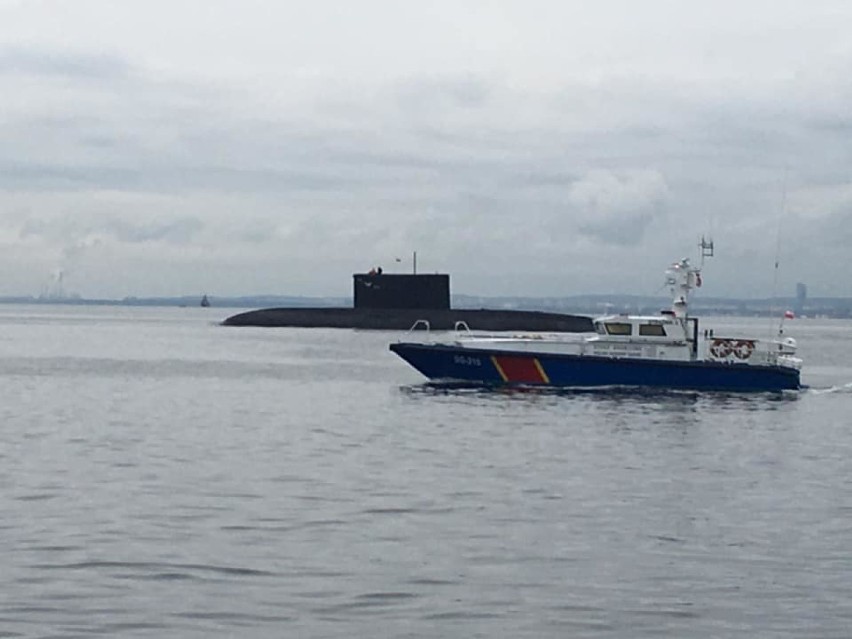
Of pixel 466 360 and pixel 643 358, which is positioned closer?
pixel 643 358

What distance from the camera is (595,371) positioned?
139 feet

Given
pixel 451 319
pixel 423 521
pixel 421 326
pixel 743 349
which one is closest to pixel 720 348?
pixel 743 349

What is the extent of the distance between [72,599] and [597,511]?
806 centimetres

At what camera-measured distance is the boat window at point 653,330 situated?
42719 mm

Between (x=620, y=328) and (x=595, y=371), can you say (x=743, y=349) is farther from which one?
(x=595, y=371)

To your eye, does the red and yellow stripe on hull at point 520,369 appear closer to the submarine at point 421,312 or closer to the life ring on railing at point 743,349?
the life ring on railing at point 743,349

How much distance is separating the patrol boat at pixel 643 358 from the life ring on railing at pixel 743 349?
29 millimetres

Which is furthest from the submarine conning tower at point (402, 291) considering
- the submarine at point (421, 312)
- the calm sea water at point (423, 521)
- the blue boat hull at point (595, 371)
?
the calm sea water at point (423, 521)

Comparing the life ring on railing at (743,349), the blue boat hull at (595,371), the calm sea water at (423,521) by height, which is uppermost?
the life ring on railing at (743,349)

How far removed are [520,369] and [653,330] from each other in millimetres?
4011

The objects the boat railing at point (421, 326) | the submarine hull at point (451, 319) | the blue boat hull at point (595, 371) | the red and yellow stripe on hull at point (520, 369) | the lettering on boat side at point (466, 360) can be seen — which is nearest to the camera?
the blue boat hull at point (595, 371)

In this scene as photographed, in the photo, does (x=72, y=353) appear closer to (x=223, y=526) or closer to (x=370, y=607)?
(x=223, y=526)

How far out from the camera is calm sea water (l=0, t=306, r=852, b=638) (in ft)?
45.6

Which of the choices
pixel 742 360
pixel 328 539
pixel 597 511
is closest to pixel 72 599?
pixel 328 539
